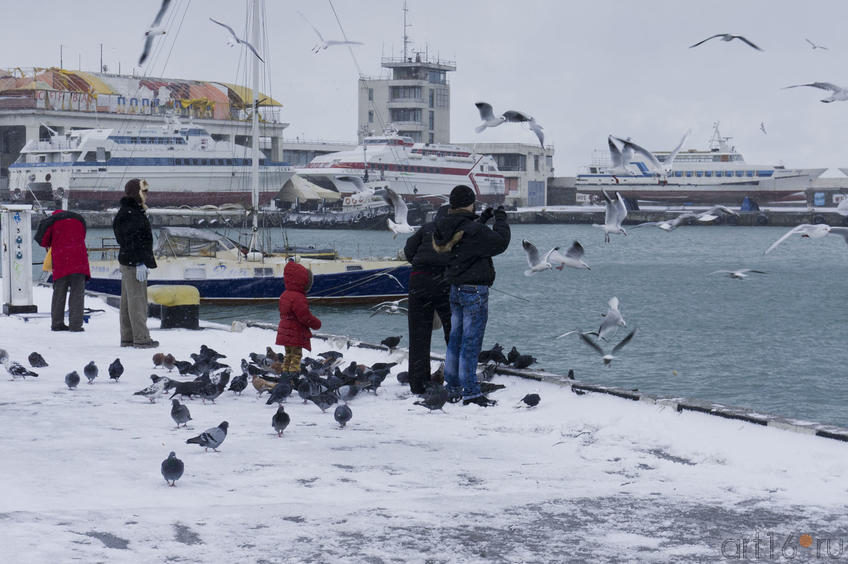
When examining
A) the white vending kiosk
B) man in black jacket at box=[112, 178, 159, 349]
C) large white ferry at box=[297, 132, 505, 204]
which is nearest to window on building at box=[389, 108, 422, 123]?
large white ferry at box=[297, 132, 505, 204]

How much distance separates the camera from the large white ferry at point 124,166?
90.8 meters

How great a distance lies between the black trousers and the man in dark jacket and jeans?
350 millimetres

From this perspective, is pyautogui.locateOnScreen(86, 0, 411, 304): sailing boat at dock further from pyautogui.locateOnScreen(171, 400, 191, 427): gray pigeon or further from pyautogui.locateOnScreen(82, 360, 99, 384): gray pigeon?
pyautogui.locateOnScreen(171, 400, 191, 427): gray pigeon

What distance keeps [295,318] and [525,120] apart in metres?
2.66

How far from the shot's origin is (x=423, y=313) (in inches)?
370

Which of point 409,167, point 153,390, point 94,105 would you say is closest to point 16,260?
point 153,390

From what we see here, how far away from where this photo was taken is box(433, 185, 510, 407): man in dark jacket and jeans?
8562mm

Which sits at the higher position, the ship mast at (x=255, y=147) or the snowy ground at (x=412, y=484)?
the ship mast at (x=255, y=147)

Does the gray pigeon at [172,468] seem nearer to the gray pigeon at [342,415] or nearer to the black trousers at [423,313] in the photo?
the gray pigeon at [342,415]

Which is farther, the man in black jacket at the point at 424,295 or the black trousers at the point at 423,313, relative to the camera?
the black trousers at the point at 423,313

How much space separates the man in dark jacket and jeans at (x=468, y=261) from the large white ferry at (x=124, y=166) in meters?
81.4

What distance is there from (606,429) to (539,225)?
98981mm

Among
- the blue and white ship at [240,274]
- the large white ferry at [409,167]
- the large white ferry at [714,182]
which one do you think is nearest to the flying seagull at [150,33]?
the blue and white ship at [240,274]

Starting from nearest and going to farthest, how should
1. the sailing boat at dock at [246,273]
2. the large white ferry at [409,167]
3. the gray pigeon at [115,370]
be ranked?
the gray pigeon at [115,370] → the sailing boat at dock at [246,273] → the large white ferry at [409,167]
